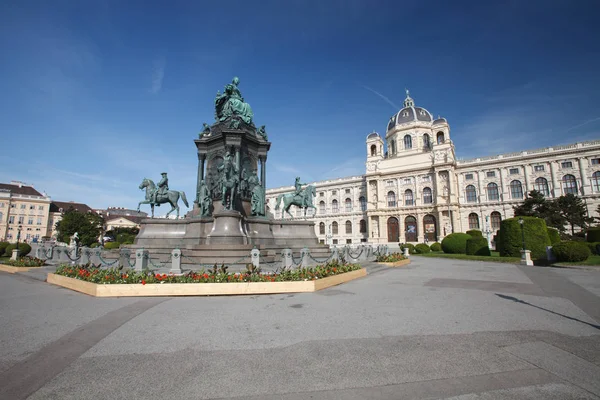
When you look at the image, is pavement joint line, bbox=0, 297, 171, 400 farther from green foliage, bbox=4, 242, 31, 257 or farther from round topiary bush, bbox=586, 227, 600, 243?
round topiary bush, bbox=586, 227, 600, 243

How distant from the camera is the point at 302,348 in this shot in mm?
4695

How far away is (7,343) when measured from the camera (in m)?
4.89

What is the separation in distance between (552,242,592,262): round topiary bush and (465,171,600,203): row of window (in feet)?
146

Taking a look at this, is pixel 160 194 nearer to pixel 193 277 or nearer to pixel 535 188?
pixel 193 277

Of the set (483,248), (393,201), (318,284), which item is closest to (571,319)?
(318,284)

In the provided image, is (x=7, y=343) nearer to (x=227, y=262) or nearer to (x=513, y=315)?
(x=227, y=262)

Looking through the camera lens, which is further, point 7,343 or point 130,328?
point 130,328

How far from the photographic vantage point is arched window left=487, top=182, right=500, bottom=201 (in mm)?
58562

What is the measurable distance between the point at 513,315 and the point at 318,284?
554 cm

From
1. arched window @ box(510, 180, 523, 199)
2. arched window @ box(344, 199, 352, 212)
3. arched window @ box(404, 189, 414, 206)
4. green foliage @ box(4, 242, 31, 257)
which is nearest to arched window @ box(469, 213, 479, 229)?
arched window @ box(510, 180, 523, 199)

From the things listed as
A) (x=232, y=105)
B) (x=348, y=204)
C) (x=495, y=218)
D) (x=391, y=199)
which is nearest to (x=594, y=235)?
(x=495, y=218)

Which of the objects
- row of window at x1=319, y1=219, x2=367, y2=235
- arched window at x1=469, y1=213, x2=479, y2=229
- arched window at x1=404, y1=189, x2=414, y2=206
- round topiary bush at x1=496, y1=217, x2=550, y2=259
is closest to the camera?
round topiary bush at x1=496, y1=217, x2=550, y2=259

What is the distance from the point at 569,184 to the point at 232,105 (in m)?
63.8

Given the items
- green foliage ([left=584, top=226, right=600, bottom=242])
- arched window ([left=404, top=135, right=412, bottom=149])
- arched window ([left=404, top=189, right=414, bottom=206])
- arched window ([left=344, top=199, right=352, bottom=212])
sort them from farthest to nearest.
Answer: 1. arched window ([left=344, top=199, right=352, bottom=212])
2. arched window ([left=404, top=135, right=412, bottom=149])
3. arched window ([left=404, top=189, right=414, bottom=206])
4. green foliage ([left=584, top=226, right=600, bottom=242])
